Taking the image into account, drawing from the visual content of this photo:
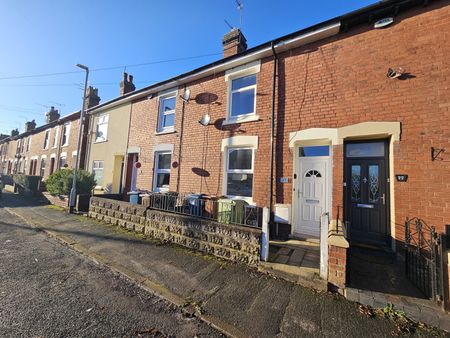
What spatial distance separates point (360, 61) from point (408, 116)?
1830mm

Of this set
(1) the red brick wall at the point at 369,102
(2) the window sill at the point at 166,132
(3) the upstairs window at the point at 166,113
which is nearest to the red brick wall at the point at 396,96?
(1) the red brick wall at the point at 369,102

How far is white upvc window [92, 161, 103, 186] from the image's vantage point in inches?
488

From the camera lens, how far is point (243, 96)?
7.43m

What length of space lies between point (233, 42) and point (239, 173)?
5228mm

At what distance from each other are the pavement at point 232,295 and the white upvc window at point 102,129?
28.7 feet

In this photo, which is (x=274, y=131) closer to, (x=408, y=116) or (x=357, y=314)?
(x=408, y=116)

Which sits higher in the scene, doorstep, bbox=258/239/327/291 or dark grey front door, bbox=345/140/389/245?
dark grey front door, bbox=345/140/389/245

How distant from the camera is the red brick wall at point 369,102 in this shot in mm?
4402

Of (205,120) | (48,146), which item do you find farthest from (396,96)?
(48,146)

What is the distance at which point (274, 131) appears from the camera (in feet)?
20.7

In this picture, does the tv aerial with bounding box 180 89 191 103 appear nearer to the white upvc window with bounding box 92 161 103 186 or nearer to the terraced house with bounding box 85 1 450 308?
the terraced house with bounding box 85 1 450 308

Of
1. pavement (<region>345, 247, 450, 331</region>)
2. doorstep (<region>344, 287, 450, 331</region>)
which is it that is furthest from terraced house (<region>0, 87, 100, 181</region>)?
doorstep (<region>344, 287, 450, 331</region>)

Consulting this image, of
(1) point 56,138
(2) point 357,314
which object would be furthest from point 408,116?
(1) point 56,138

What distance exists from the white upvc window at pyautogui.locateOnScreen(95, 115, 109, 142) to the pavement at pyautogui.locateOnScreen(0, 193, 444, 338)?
28.7ft
